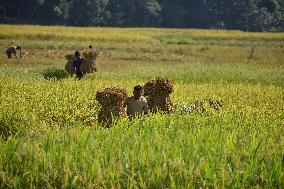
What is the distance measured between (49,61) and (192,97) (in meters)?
17.0

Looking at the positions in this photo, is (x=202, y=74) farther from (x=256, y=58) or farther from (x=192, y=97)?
(x=256, y=58)

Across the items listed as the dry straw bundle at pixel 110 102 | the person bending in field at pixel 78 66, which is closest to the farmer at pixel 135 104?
the dry straw bundle at pixel 110 102

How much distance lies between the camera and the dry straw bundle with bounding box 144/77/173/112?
10359 millimetres

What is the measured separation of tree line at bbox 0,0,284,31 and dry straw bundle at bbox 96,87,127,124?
6861 cm

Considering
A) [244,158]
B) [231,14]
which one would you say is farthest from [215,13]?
[244,158]

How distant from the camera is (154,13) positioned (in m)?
92.9

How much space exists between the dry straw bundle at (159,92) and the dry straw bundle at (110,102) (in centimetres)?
132

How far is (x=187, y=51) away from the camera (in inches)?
1519

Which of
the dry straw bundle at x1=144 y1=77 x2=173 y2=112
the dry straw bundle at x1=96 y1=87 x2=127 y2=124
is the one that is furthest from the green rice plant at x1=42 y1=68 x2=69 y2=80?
the dry straw bundle at x1=96 y1=87 x2=127 y2=124

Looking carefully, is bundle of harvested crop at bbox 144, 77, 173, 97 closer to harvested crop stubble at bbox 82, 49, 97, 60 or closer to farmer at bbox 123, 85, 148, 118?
farmer at bbox 123, 85, 148, 118

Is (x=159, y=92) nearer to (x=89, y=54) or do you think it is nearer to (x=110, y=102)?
(x=110, y=102)

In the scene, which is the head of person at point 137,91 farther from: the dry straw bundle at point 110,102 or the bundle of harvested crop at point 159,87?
the bundle of harvested crop at point 159,87

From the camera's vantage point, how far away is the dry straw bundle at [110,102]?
9.10m

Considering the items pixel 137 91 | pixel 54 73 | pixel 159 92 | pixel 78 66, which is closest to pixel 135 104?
pixel 137 91
